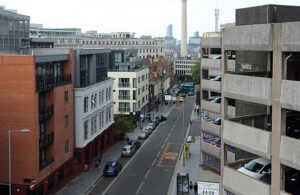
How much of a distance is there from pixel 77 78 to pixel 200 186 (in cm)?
2076

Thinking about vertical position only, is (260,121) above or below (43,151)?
above

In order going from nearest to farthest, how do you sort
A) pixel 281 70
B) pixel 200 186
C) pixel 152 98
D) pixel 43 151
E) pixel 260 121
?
pixel 281 70, pixel 260 121, pixel 200 186, pixel 43 151, pixel 152 98

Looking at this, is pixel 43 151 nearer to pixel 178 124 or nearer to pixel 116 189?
pixel 116 189

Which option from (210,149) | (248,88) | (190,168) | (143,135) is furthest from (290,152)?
(143,135)

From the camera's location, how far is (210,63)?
145ft

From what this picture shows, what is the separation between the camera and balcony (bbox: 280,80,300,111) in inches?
635

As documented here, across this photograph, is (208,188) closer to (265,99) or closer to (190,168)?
(190,168)

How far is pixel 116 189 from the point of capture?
45094 mm

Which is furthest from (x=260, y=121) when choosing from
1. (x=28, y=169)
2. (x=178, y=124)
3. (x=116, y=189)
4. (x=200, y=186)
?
(x=178, y=124)

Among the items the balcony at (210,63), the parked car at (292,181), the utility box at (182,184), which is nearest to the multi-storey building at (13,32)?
the balcony at (210,63)

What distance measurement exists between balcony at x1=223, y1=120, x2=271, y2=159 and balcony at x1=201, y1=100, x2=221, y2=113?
2186cm

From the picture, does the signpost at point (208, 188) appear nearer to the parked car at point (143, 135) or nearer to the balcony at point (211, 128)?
the balcony at point (211, 128)

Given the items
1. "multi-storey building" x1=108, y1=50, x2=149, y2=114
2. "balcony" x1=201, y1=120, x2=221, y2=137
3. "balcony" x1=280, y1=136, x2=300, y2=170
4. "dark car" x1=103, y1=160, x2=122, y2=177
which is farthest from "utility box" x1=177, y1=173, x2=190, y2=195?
"multi-storey building" x1=108, y1=50, x2=149, y2=114

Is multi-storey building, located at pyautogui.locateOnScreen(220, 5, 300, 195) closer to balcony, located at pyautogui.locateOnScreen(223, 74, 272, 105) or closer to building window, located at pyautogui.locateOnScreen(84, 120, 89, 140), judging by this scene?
balcony, located at pyautogui.locateOnScreen(223, 74, 272, 105)
